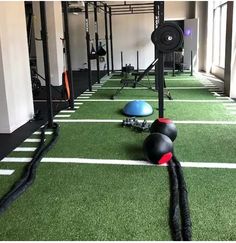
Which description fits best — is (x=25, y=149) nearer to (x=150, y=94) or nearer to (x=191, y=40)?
(x=150, y=94)

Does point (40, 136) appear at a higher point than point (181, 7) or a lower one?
lower

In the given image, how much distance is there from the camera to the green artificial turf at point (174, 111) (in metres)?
4.78

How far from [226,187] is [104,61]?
10267 mm

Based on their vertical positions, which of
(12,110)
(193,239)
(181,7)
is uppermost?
(181,7)

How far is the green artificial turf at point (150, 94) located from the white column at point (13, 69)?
6.95 ft

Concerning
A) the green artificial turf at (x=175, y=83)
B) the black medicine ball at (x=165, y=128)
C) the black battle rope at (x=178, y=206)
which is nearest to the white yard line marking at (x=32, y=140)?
the black medicine ball at (x=165, y=128)

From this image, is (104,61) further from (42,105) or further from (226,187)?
(226,187)

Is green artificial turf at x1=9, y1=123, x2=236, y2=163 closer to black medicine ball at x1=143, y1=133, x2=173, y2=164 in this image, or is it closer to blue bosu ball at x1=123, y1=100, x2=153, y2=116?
black medicine ball at x1=143, y1=133, x2=173, y2=164

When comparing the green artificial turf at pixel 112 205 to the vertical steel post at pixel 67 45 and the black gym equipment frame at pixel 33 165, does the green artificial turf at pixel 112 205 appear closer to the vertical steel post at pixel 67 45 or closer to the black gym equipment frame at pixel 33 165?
the black gym equipment frame at pixel 33 165

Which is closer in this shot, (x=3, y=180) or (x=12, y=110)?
(x=3, y=180)

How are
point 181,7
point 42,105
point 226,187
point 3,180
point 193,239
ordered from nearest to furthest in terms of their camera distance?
point 193,239, point 226,187, point 3,180, point 42,105, point 181,7

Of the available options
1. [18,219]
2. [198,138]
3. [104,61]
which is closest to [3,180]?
[18,219]

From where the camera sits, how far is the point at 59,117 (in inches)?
195

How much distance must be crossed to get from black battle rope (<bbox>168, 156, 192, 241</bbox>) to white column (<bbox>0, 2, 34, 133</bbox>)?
2.35 metres
